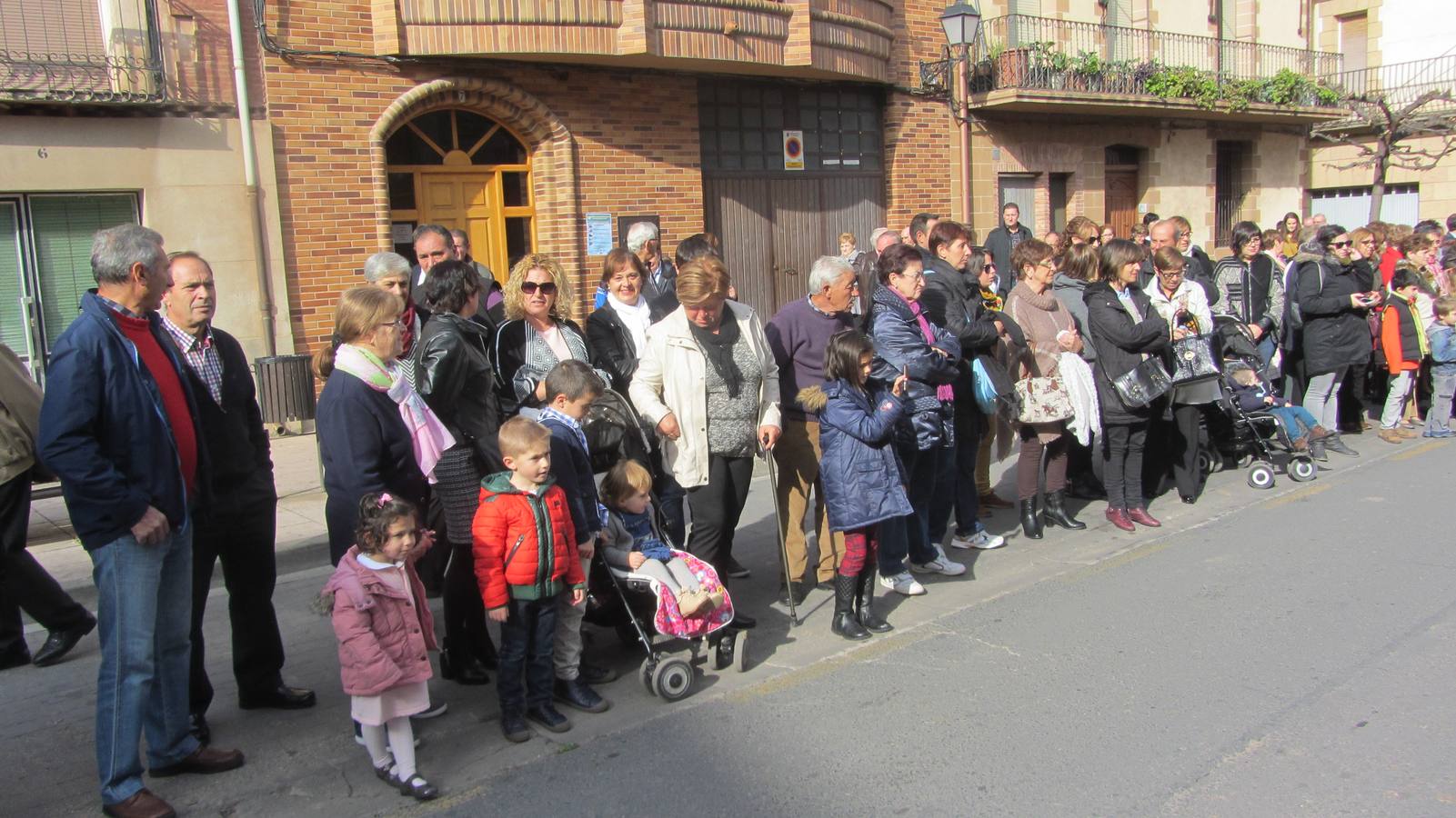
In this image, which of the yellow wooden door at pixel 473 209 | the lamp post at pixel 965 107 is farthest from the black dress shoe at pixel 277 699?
the lamp post at pixel 965 107

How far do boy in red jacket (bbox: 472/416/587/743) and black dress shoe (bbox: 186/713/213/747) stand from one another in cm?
114

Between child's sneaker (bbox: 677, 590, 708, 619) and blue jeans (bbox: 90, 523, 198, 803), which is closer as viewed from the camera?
blue jeans (bbox: 90, 523, 198, 803)

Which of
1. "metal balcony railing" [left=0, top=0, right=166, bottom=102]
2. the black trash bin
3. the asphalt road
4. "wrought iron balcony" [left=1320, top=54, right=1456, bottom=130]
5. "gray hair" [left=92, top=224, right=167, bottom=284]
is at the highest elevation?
"wrought iron balcony" [left=1320, top=54, right=1456, bottom=130]

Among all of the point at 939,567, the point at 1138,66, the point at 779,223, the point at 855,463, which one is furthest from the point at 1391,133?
the point at 855,463

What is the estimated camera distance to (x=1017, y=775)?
394 centimetres

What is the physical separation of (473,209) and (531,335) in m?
7.52

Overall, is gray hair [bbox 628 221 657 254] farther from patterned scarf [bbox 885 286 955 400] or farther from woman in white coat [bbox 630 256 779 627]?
woman in white coat [bbox 630 256 779 627]

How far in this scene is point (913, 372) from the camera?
5984mm

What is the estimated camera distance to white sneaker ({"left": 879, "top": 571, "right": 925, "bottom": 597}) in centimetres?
608

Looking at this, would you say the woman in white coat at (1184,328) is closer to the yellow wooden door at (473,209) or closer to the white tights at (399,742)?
the white tights at (399,742)

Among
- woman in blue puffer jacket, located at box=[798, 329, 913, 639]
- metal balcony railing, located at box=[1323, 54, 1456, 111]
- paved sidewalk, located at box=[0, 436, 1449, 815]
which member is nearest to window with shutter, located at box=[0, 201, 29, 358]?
paved sidewalk, located at box=[0, 436, 1449, 815]

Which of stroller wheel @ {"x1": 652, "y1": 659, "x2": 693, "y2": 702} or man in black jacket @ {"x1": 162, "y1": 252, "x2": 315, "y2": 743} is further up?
man in black jacket @ {"x1": 162, "y1": 252, "x2": 315, "y2": 743}

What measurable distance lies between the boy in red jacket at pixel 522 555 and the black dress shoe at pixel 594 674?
493mm

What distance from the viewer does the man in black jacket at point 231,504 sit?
415cm
